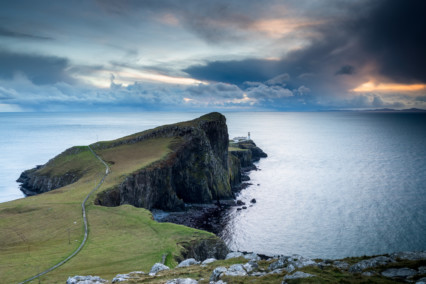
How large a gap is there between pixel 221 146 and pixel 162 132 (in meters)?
31.4

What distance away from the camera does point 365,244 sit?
71.0m

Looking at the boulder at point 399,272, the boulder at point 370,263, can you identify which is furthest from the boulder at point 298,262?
the boulder at point 399,272

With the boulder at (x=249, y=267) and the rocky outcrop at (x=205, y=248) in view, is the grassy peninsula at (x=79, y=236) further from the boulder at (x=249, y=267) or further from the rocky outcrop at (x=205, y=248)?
the boulder at (x=249, y=267)

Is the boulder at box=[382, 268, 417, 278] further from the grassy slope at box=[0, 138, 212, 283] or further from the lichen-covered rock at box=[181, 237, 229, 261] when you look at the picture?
the lichen-covered rock at box=[181, 237, 229, 261]

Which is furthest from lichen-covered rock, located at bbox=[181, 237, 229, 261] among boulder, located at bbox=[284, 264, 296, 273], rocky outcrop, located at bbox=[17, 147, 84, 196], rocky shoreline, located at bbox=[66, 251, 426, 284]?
rocky outcrop, located at bbox=[17, 147, 84, 196]

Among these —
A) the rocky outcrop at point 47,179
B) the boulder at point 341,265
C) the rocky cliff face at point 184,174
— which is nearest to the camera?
the boulder at point 341,265

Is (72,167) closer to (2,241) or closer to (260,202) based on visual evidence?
(2,241)

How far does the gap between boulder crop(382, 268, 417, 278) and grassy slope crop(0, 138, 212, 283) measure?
34678 mm

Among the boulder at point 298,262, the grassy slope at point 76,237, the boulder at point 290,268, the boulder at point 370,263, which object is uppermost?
the boulder at point 370,263

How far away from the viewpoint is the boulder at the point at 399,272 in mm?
21341

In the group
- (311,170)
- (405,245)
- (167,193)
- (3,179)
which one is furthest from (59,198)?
(311,170)

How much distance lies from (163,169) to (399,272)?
297ft

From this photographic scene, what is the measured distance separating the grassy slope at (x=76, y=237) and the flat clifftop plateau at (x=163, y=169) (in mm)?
6103

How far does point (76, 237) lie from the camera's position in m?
59.5
